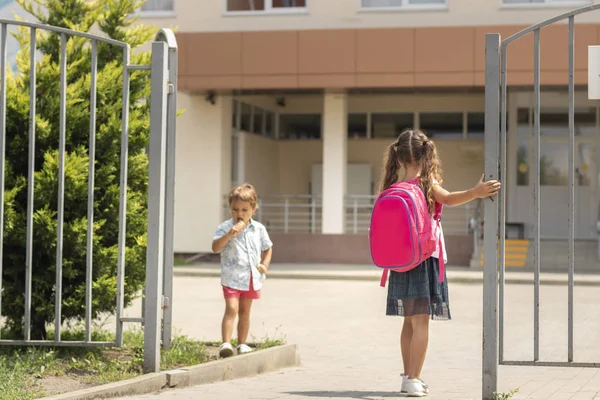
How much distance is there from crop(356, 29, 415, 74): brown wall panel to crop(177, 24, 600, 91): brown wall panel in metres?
0.02

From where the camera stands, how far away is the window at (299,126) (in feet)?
102

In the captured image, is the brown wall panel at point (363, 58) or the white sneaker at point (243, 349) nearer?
the white sneaker at point (243, 349)

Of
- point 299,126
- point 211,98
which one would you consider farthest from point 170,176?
point 299,126

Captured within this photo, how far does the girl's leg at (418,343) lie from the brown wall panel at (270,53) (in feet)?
59.9

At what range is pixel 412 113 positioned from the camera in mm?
29703

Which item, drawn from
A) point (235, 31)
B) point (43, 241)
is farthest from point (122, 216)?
point (235, 31)

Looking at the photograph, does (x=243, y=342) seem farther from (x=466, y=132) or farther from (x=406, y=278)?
(x=466, y=132)

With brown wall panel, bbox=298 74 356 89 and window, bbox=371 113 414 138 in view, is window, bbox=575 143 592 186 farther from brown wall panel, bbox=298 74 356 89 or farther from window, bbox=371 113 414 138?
brown wall panel, bbox=298 74 356 89

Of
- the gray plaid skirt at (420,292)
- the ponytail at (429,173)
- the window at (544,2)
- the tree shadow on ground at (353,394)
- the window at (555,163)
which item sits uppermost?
the window at (544,2)

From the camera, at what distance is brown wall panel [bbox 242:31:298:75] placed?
24.6m

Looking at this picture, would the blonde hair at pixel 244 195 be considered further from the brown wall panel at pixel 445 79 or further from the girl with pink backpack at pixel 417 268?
the brown wall panel at pixel 445 79

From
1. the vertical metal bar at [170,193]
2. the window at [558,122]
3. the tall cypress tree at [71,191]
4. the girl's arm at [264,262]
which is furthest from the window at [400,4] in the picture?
the vertical metal bar at [170,193]

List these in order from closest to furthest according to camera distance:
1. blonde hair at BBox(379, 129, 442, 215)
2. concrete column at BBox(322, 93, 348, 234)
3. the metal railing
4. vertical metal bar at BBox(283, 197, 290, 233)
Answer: blonde hair at BBox(379, 129, 442, 215) → concrete column at BBox(322, 93, 348, 234) → vertical metal bar at BBox(283, 197, 290, 233) → the metal railing

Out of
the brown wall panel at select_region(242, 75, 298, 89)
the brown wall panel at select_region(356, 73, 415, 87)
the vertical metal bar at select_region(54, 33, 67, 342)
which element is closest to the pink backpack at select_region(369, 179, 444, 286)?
the vertical metal bar at select_region(54, 33, 67, 342)
